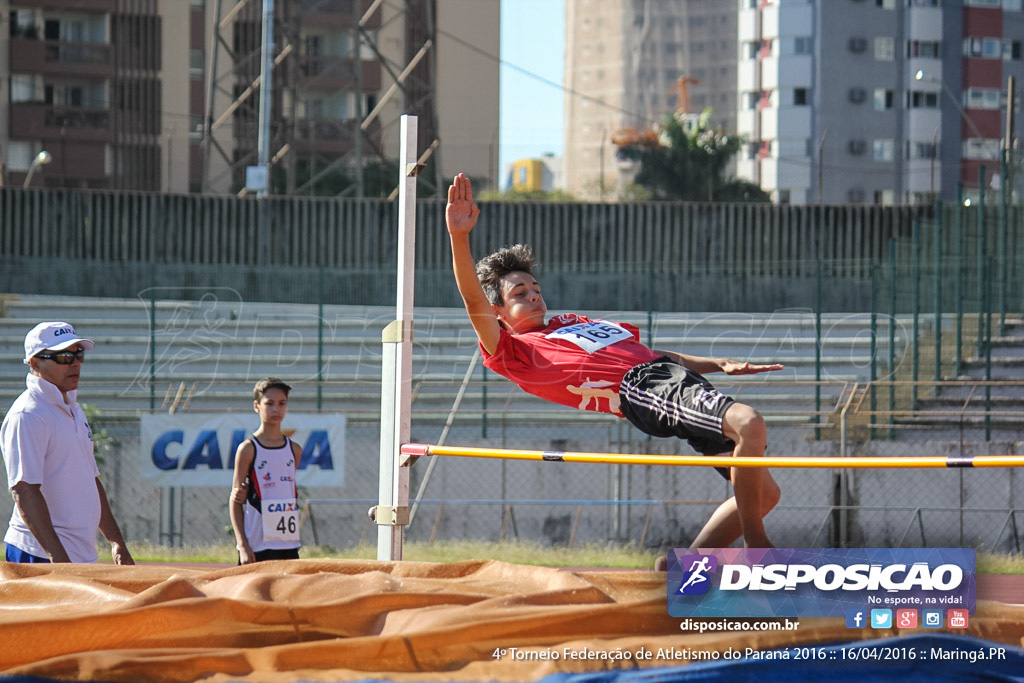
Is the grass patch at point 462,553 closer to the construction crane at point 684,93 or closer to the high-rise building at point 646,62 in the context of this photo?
the high-rise building at point 646,62

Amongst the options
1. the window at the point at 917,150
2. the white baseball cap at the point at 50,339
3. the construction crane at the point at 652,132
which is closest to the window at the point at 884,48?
the window at the point at 917,150

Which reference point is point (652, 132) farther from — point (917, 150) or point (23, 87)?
point (23, 87)

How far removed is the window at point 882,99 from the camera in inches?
1507

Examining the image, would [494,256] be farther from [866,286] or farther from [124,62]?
[124,62]

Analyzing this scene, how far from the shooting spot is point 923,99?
38.9 metres

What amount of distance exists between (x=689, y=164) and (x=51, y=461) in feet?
88.4

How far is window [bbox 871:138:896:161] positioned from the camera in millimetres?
36594

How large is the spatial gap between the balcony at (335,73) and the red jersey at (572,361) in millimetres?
27728

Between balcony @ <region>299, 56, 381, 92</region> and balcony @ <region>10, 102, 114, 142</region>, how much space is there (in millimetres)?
5216

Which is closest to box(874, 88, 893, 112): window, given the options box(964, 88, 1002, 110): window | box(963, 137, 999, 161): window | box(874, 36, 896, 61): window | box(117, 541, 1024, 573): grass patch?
box(874, 36, 896, 61): window

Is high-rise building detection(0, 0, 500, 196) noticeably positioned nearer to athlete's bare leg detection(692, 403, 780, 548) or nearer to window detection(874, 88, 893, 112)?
window detection(874, 88, 893, 112)

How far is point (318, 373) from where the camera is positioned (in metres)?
13.6

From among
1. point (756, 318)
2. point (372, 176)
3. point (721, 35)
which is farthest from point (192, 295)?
point (721, 35)

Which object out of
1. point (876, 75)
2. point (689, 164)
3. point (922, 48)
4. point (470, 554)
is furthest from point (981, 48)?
point (470, 554)
